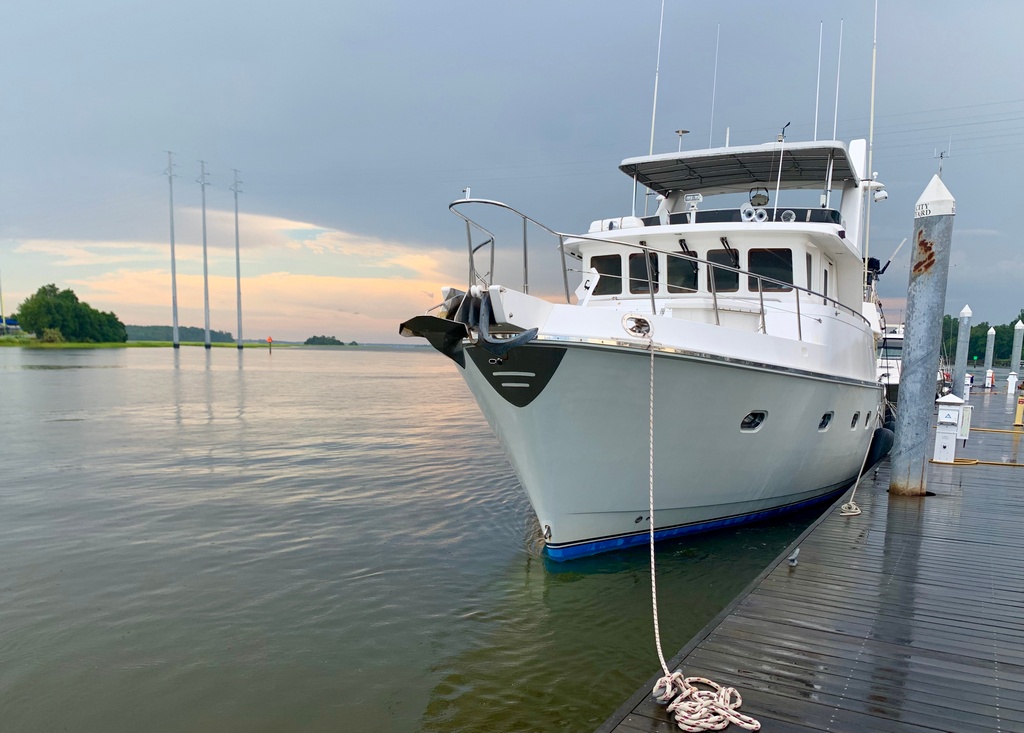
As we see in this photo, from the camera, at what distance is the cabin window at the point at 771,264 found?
9.08m

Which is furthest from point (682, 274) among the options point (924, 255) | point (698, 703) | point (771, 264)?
point (698, 703)

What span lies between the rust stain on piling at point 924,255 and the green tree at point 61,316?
99.3 metres

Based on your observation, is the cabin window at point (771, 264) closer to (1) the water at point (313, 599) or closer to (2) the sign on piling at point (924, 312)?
(2) the sign on piling at point (924, 312)

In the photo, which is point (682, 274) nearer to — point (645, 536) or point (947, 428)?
point (645, 536)

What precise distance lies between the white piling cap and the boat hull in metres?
2.34

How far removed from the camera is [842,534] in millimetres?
6773

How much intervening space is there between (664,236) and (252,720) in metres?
7.44

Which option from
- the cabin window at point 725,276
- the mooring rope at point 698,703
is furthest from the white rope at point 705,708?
the cabin window at point 725,276

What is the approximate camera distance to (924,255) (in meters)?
8.16

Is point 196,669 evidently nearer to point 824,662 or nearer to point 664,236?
point 824,662

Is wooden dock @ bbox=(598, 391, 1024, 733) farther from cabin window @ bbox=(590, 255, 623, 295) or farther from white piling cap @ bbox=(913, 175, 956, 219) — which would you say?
cabin window @ bbox=(590, 255, 623, 295)

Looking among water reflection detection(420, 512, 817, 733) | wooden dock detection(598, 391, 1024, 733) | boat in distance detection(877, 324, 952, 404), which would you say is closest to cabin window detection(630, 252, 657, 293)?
water reflection detection(420, 512, 817, 733)

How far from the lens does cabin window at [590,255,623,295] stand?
9625 mm

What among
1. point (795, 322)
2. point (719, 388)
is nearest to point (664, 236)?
point (795, 322)
